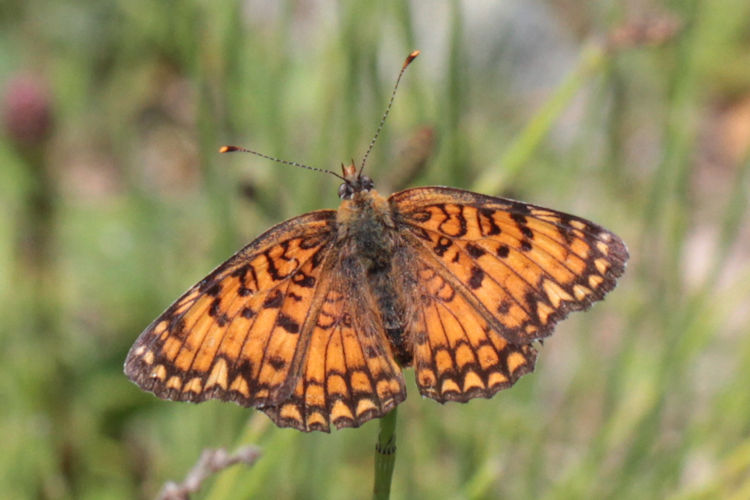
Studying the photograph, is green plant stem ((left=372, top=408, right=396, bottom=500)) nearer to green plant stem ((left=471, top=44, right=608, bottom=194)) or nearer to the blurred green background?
the blurred green background

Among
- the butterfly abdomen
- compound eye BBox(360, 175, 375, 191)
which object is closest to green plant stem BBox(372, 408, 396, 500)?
the butterfly abdomen

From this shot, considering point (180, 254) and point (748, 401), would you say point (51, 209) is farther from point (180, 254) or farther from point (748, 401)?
point (748, 401)

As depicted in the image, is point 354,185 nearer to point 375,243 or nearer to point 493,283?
point 375,243

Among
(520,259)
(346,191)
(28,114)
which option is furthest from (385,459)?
(28,114)

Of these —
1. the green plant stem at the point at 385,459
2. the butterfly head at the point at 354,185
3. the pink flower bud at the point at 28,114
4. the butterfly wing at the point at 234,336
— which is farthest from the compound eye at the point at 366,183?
the pink flower bud at the point at 28,114

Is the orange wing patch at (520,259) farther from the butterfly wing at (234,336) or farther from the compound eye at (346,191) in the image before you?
the butterfly wing at (234,336)

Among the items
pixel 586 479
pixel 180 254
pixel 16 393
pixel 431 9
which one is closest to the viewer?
pixel 586 479

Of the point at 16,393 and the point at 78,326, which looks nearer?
the point at 16,393

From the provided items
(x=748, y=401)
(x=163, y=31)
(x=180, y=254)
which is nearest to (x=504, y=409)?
(x=748, y=401)
